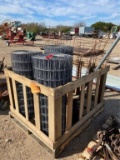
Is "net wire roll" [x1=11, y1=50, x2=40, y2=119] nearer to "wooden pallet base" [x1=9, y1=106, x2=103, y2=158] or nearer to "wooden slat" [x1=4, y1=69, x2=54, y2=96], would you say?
"wooden slat" [x1=4, y1=69, x2=54, y2=96]

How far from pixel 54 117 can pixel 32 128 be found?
0.67 metres

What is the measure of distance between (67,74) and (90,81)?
23.5 inches

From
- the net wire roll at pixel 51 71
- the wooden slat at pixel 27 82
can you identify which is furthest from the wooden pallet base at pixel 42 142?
the wooden slat at pixel 27 82

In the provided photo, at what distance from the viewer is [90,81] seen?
2.45 meters

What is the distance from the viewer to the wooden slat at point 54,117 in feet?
6.07

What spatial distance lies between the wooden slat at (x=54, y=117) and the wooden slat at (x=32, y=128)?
0.34 ft

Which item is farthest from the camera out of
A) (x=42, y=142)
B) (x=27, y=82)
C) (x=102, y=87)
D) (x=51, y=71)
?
(x=102, y=87)

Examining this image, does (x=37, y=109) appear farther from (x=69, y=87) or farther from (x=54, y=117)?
(x=69, y=87)

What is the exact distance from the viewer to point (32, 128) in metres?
2.38

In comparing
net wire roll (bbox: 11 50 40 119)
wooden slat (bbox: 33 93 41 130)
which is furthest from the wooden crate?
net wire roll (bbox: 11 50 40 119)

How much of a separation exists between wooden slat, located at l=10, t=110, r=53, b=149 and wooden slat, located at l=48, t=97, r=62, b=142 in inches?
4.1

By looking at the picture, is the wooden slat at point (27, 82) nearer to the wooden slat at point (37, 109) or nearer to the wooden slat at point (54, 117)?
the wooden slat at point (54, 117)

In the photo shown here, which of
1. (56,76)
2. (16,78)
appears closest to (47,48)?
(16,78)

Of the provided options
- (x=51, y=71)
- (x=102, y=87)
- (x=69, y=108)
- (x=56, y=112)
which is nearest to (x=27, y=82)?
(x=51, y=71)
